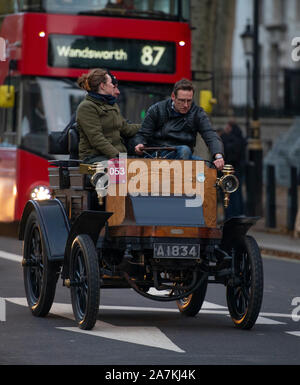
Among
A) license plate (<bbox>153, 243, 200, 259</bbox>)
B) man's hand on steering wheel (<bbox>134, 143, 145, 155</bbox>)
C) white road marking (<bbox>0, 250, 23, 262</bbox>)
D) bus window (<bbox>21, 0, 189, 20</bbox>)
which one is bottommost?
white road marking (<bbox>0, 250, 23, 262</bbox>)

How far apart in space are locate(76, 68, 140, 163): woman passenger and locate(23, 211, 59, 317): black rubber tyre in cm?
72

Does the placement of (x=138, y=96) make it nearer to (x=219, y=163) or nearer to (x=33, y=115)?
(x=33, y=115)

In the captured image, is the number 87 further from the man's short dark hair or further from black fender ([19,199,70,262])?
the man's short dark hair

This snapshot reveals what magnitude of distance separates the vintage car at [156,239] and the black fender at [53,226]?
0.04 ft

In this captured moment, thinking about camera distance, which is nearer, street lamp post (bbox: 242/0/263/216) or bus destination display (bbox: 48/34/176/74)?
bus destination display (bbox: 48/34/176/74)

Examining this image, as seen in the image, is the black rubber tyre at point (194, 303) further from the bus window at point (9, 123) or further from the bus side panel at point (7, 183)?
the bus window at point (9, 123)

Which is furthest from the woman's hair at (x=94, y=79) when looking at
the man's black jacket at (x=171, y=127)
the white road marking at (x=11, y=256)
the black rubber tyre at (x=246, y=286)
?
the white road marking at (x=11, y=256)

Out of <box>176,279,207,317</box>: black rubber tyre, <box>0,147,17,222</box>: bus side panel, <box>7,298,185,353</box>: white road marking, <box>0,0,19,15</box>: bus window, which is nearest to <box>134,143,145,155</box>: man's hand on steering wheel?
<box>176,279,207,317</box>: black rubber tyre

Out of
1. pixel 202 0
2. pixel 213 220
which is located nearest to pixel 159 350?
pixel 213 220

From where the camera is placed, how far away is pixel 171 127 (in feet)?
35.1

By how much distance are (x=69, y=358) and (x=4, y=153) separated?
505 inches

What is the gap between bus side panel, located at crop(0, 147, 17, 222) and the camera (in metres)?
Answer: 20.5

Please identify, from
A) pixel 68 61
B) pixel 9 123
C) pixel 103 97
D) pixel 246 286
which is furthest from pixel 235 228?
pixel 9 123
